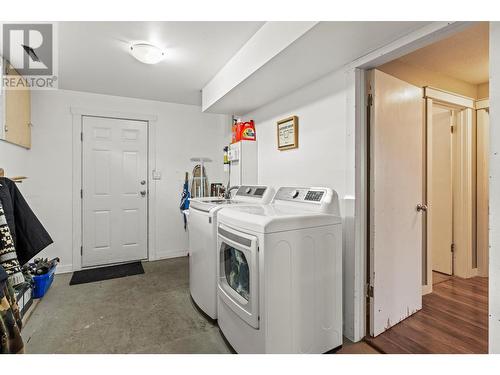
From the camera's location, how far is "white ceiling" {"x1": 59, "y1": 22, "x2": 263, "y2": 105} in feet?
6.11

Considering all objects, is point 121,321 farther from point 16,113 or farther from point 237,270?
point 16,113

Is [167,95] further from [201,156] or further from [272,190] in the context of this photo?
[272,190]

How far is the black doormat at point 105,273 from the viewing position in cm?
295

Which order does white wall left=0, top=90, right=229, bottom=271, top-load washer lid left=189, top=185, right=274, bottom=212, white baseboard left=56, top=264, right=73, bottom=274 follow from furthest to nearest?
white baseboard left=56, top=264, right=73, bottom=274 < white wall left=0, top=90, right=229, bottom=271 < top-load washer lid left=189, top=185, right=274, bottom=212

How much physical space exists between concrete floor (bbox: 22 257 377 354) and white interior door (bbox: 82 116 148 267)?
0.61 meters

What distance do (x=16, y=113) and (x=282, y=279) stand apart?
293cm

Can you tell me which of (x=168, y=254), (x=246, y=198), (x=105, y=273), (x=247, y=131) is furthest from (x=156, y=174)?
(x=246, y=198)

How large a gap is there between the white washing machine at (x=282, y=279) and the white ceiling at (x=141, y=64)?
1.36 meters

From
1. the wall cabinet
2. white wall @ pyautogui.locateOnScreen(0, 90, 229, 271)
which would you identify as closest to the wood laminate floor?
white wall @ pyautogui.locateOnScreen(0, 90, 229, 271)

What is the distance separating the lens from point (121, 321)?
2.08 metres

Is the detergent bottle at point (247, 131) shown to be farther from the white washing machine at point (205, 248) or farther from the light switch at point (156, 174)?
the light switch at point (156, 174)

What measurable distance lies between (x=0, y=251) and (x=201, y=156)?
2.72m
